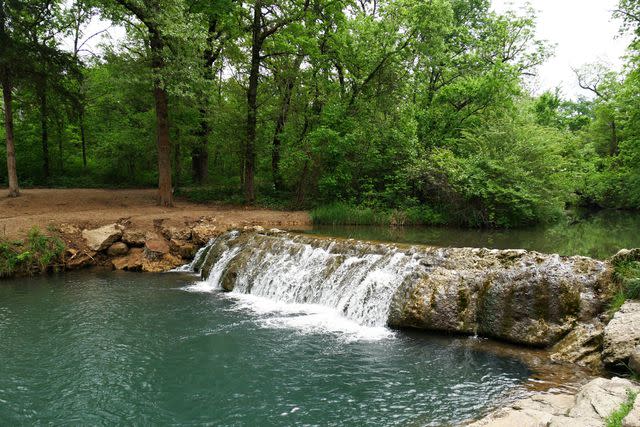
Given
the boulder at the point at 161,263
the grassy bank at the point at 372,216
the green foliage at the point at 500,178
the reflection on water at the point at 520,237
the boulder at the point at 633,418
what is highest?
the green foliage at the point at 500,178

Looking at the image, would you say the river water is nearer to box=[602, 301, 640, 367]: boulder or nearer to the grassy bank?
box=[602, 301, 640, 367]: boulder

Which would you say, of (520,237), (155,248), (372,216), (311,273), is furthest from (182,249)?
(520,237)

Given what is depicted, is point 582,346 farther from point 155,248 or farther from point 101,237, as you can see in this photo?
point 101,237

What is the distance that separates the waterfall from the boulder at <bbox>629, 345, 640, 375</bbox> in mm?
3981

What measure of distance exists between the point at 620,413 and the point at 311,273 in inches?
281

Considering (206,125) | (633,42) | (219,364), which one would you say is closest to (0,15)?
(206,125)

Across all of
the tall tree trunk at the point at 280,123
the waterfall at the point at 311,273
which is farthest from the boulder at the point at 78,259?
the tall tree trunk at the point at 280,123

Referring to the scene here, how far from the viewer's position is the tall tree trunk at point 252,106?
18266 mm

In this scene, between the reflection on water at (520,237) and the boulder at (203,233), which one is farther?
the boulder at (203,233)

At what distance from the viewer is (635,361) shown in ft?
16.9

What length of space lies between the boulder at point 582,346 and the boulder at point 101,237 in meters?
12.0

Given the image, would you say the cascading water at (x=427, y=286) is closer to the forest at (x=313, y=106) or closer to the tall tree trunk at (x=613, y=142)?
the forest at (x=313, y=106)

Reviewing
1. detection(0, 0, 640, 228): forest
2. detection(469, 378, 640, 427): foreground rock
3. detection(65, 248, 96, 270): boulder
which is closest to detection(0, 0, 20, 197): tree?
detection(0, 0, 640, 228): forest

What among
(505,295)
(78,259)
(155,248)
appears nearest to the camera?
(505,295)
